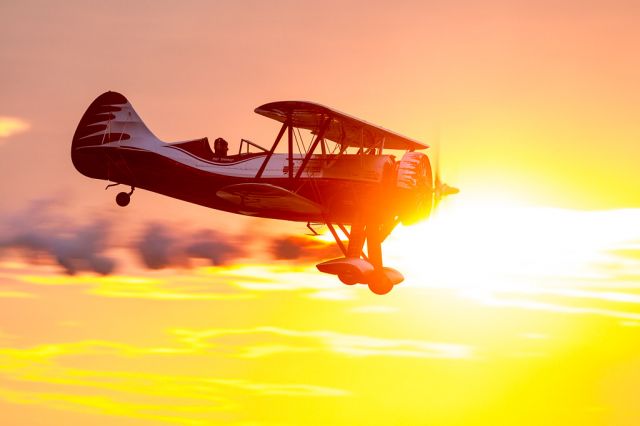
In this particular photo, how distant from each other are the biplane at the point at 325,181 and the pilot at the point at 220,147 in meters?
0.03

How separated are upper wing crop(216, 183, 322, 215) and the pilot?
94.6 inches

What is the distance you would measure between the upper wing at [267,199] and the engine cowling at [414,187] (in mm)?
2516

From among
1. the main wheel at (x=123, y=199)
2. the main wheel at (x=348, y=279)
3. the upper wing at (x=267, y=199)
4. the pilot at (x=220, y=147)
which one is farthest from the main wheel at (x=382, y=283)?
the main wheel at (x=123, y=199)

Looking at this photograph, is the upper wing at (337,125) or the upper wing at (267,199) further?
the upper wing at (337,125)

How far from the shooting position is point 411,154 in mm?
30828

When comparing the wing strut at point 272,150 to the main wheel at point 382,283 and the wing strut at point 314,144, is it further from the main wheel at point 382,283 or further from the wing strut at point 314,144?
the main wheel at point 382,283

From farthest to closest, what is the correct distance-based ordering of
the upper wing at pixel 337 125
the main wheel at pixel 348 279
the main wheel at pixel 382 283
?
1. the main wheel at pixel 382 283
2. the main wheel at pixel 348 279
3. the upper wing at pixel 337 125

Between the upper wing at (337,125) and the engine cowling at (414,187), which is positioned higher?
the upper wing at (337,125)

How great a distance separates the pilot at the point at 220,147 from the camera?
107 ft

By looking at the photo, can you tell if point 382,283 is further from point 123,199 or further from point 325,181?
point 123,199

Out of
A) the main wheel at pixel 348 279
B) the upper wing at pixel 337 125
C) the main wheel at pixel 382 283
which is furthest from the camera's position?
the main wheel at pixel 382 283

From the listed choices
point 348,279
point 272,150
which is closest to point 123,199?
point 272,150

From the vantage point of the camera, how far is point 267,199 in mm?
29391

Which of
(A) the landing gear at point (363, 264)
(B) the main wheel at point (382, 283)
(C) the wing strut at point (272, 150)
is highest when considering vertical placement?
(C) the wing strut at point (272, 150)
